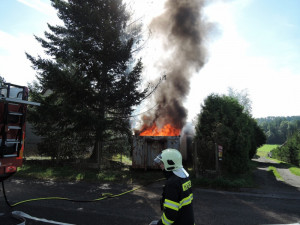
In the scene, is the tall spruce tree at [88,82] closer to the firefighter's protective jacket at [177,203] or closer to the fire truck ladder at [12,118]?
the fire truck ladder at [12,118]

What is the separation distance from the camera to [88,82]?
11.9m

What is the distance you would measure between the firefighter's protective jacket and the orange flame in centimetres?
1190

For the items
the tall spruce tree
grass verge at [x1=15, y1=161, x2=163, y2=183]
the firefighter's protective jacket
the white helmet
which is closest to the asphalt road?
grass verge at [x1=15, y1=161, x2=163, y2=183]

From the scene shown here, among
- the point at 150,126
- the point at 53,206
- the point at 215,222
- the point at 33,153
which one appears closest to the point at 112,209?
the point at 53,206

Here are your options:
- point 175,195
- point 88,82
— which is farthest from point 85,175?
point 175,195

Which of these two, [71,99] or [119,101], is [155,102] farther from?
[71,99]

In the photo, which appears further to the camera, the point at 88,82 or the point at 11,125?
the point at 88,82

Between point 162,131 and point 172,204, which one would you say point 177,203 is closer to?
point 172,204

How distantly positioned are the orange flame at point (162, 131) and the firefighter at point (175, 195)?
11784 mm

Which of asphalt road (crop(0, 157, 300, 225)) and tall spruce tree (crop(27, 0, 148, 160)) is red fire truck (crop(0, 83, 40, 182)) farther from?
tall spruce tree (crop(27, 0, 148, 160))

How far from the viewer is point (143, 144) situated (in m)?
11.8

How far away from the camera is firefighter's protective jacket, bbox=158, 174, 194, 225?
2.38 meters

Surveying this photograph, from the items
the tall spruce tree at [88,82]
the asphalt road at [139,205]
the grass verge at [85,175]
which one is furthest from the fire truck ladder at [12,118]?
the tall spruce tree at [88,82]

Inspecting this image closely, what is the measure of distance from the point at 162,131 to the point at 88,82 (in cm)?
607
